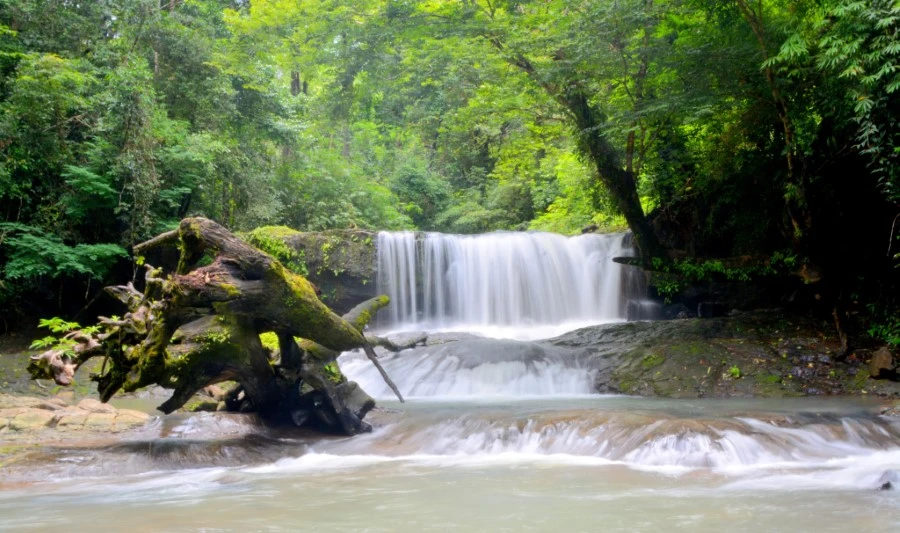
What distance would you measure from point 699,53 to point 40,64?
1255 centimetres

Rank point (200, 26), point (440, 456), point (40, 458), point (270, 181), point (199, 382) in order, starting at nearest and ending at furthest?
point (40, 458) < point (199, 382) < point (440, 456) < point (200, 26) < point (270, 181)

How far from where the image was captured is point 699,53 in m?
10.3

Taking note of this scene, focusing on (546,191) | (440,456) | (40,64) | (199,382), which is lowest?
(440,456)

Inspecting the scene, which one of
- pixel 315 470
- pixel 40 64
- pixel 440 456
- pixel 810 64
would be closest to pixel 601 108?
pixel 810 64

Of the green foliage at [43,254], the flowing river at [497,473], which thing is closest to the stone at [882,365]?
the flowing river at [497,473]

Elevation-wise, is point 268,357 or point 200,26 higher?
point 200,26

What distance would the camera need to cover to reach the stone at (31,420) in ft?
23.8

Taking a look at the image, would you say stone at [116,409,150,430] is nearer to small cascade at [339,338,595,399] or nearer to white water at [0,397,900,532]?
white water at [0,397,900,532]

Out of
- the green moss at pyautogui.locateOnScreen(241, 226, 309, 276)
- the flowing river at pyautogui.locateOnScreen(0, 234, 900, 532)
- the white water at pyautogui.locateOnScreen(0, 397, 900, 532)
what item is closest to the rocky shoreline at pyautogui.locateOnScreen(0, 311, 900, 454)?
the flowing river at pyautogui.locateOnScreen(0, 234, 900, 532)

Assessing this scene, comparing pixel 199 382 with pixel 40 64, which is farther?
pixel 40 64

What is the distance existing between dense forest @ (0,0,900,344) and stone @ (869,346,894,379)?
61 centimetres

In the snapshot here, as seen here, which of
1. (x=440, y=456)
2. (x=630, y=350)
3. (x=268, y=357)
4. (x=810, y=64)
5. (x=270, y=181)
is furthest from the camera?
(x=270, y=181)

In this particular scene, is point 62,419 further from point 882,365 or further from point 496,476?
point 882,365

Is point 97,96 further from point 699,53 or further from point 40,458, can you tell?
point 699,53
